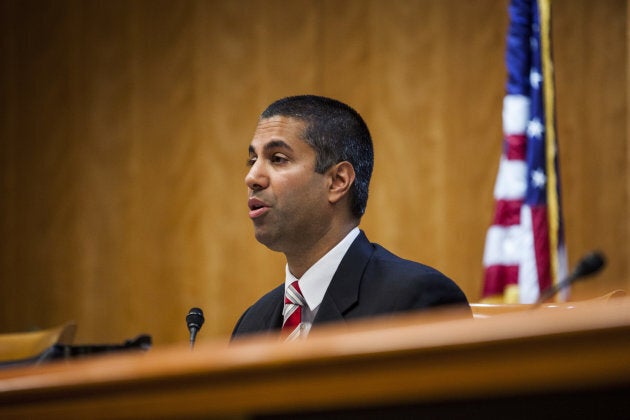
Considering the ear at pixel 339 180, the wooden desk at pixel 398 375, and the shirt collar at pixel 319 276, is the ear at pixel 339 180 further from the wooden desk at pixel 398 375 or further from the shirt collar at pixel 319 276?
the wooden desk at pixel 398 375

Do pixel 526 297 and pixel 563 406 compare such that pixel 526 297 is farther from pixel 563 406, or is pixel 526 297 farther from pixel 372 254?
pixel 563 406

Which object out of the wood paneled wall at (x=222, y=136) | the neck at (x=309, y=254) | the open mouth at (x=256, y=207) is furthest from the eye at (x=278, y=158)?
the wood paneled wall at (x=222, y=136)

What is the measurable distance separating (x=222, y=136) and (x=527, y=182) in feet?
9.71

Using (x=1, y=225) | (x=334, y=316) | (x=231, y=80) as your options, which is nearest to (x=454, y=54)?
(x=231, y=80)

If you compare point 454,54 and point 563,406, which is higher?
point 454,54

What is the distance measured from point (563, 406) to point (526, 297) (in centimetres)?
295

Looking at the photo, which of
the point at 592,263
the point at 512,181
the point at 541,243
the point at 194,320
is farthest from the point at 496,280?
the point at 592,263

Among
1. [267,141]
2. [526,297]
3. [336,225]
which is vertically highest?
[267,141]

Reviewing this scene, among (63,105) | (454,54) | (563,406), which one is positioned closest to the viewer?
(563,406)

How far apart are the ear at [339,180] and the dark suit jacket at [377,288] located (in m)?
0.16

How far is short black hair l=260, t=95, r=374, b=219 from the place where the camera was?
2336 mm

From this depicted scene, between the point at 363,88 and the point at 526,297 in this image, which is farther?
the point at 363,88

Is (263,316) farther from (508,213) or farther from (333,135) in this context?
(508,213)

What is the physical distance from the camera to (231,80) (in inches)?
233
